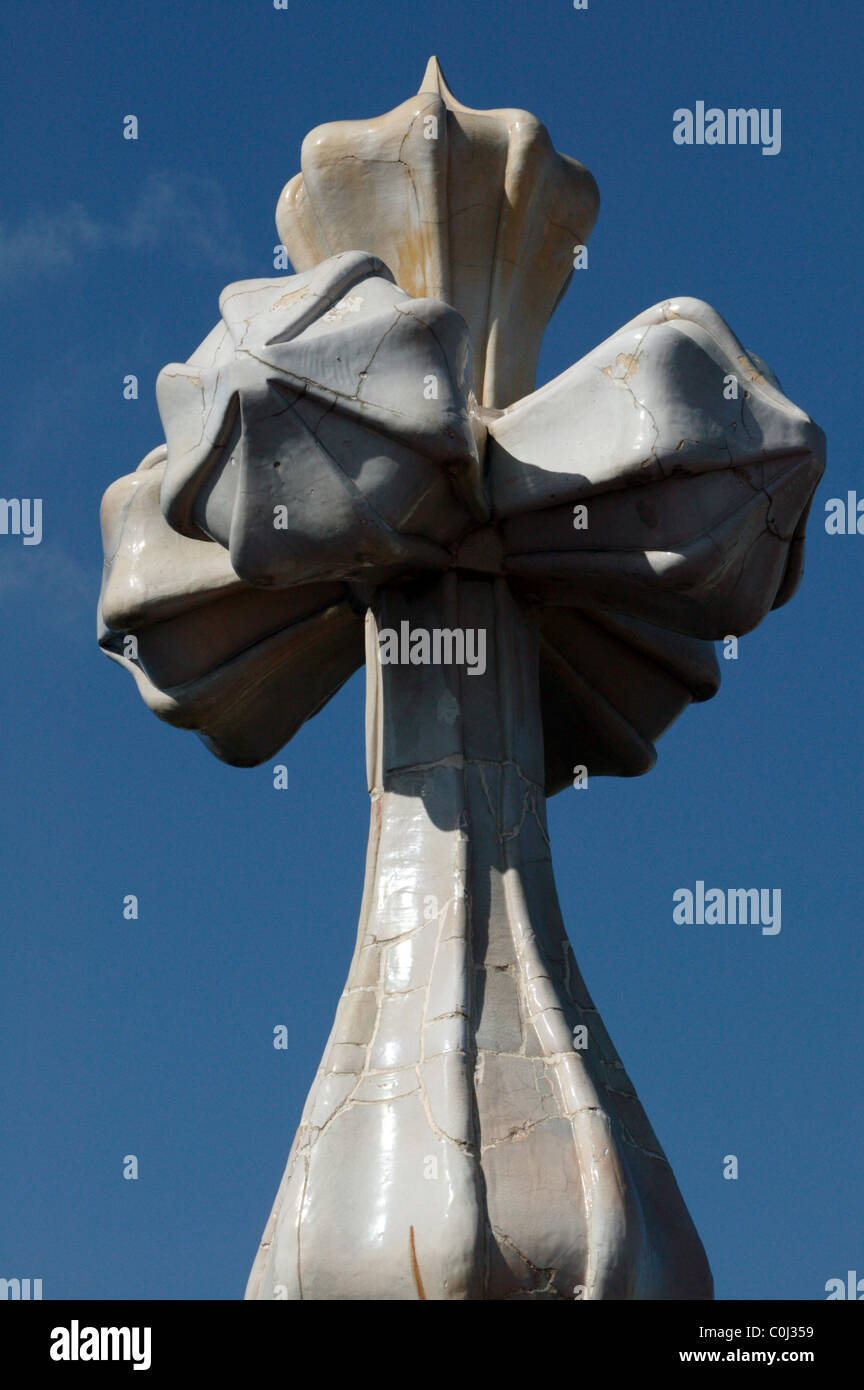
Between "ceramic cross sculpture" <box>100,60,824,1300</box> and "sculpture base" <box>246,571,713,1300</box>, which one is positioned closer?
"sculpture base" <box>246,571,713,1300</box>

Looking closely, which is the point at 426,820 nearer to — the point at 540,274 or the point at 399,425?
the point at 399,425

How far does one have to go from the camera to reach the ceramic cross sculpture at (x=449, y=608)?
25.8 feet

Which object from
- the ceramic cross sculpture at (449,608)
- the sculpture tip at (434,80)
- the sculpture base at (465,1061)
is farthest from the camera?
the sculpture tip at (434,80)

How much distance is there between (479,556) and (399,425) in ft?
2.94

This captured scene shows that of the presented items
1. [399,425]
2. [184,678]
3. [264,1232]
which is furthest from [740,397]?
[264,1232]

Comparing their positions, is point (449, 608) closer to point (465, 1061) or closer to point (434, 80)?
point (465, 1061)

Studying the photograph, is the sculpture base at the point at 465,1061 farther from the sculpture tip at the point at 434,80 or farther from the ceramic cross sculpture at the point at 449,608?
the sculpture tip at the point at 434,80

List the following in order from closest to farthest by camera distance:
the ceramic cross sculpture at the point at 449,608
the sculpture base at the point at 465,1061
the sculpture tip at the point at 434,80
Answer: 1. the sculpture base at the point at 465,1061
2. the ceramic cross sculpture at the point at 449,608
3. the sculpture tip at the point at 434,80

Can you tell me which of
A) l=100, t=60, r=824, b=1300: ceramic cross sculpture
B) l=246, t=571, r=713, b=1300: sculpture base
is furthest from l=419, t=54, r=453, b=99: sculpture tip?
l=246, t=571, r=713, b=1300: sculpture base

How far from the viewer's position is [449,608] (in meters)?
9.01

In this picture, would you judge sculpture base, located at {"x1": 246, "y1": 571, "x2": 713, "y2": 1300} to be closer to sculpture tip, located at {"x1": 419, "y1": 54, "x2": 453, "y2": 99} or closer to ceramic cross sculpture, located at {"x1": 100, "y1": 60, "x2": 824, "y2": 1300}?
ceramic cross sculpture, located at {"x1": 100, "y1": 60, "x2": 824, "y2": 1300}

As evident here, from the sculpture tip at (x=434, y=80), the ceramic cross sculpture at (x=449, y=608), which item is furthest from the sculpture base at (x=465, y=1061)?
the sculpture tip at (x=434, y=80)

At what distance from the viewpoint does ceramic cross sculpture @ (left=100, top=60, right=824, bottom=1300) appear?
786 cm

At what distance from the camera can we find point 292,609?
970cm
